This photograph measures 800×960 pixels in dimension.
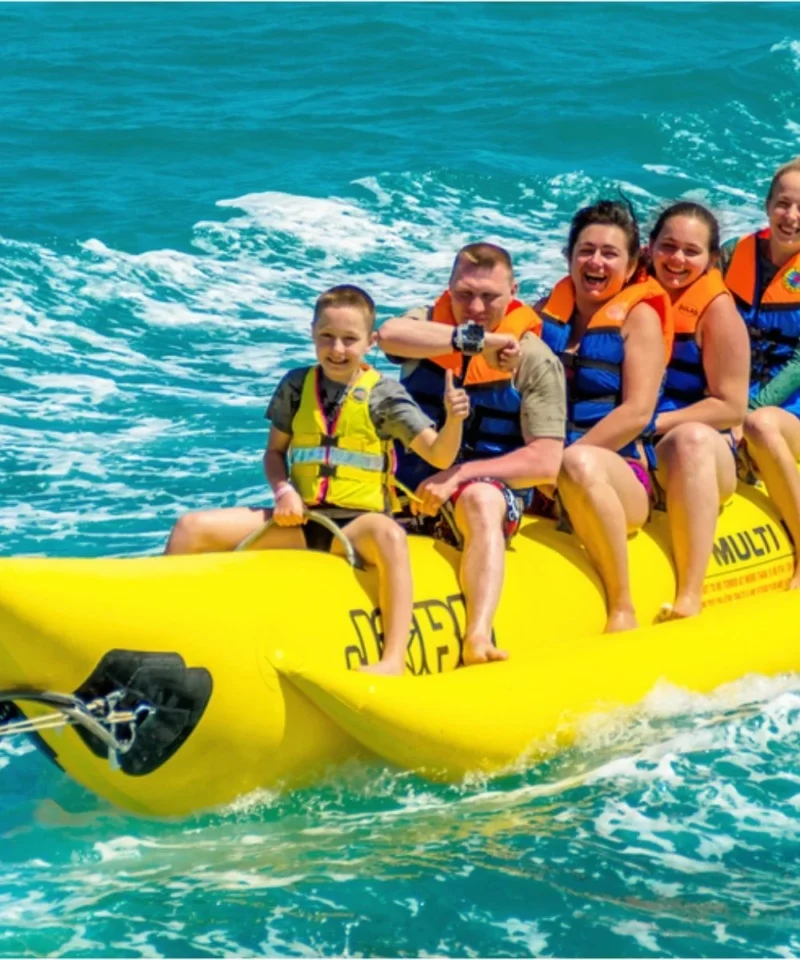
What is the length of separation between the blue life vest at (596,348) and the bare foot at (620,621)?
47cm

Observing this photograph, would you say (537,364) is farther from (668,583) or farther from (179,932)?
(179,932)

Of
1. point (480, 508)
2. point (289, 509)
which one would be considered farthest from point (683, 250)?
point (289, 509)

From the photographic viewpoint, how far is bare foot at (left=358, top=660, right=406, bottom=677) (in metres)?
3.97

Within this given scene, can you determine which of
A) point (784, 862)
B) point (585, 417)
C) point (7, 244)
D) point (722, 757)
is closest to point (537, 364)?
point (585, 417)

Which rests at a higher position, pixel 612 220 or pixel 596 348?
pixel 612 220

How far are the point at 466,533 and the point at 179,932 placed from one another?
4.33 ft

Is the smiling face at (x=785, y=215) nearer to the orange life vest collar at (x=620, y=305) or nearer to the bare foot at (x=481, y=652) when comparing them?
the orange life vest collar at (x=620, y=305)

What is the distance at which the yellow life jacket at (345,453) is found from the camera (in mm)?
4184

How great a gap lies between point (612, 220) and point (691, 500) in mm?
815

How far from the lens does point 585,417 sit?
4.66 metres

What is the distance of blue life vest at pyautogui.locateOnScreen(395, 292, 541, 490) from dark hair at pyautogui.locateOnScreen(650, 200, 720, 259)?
1.94 ft

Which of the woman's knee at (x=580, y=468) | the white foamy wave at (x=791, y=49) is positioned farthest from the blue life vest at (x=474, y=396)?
the white foamy wave at (x=791, y=49)

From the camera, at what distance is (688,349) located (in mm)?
4840

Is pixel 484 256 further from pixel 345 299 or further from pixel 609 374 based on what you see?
pixel 609 374
